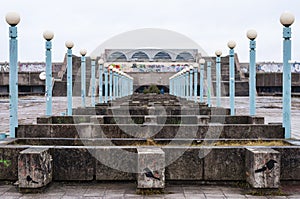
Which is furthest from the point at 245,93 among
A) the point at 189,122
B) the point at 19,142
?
the point at 19,142

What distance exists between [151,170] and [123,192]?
0.54 meters

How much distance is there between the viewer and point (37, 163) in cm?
666

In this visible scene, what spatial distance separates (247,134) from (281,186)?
2884mm

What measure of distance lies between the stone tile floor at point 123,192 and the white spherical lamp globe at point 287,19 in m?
3.50

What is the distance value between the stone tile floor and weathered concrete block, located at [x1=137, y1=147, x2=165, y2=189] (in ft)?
0.62

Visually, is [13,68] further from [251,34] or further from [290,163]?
[251,34]

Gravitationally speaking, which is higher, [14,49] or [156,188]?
[14,49]

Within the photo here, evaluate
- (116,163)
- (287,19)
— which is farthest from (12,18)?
(287,19)

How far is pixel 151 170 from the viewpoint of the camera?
22.1 feet

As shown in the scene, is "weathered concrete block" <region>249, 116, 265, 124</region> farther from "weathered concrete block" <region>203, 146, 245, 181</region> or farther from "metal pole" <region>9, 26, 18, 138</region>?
"metal pole" <region>9, 26, 18, 138</region>

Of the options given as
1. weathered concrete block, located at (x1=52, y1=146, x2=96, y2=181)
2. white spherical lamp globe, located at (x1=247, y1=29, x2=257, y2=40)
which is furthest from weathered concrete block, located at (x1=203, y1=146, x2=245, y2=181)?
white spherical lamp globe, located at (x1=247, y1=29, x2=257, y2=40)

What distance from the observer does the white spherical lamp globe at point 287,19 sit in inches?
354

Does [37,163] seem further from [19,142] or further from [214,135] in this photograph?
[214,135]

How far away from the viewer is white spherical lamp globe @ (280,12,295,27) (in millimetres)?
8992
